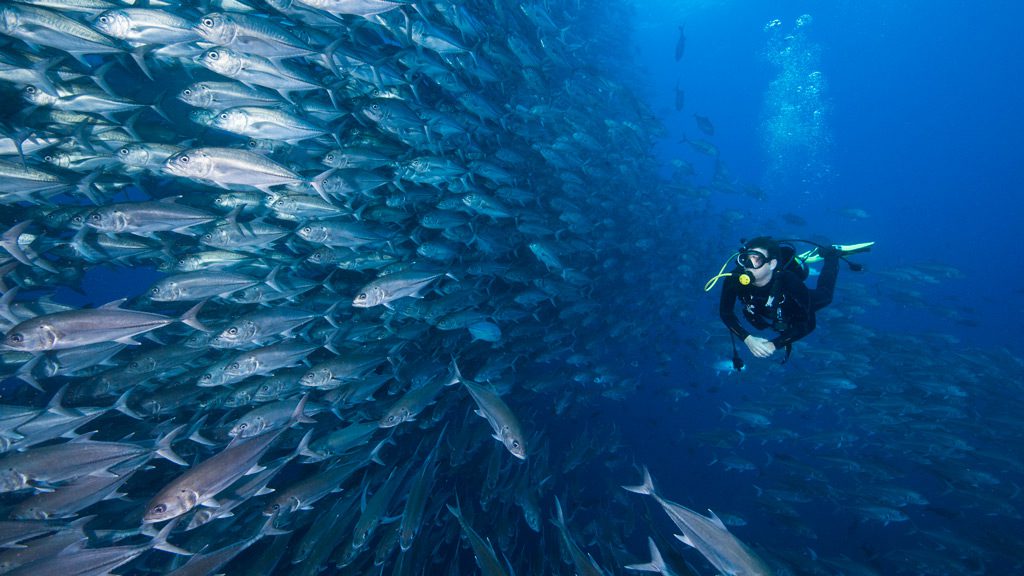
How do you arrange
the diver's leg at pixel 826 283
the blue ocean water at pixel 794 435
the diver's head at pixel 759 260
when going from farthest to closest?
1. the blue ocean water at pixel 794 435
2. the diver's leg at pixel 826 283
3. the diver's head at pixel 759 260

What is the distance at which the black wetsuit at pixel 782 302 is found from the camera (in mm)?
3941

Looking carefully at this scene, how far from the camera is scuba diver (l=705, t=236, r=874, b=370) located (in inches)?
155

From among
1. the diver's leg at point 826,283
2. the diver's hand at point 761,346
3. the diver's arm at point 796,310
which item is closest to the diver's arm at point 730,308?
the diver's hand at point 761,346

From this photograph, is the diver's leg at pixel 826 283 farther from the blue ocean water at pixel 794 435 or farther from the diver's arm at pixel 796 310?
the blue ocean water at pixel 794 435

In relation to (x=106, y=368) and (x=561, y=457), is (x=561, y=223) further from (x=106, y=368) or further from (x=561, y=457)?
(x=106, y=368)

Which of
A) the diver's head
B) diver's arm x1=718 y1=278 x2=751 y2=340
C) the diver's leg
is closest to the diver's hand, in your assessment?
diver's arm x1=718 y1=278 x2=751 y2=340

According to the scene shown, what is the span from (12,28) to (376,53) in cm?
310

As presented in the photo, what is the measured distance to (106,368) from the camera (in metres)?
4.76

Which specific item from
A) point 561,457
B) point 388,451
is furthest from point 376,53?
point 561,457

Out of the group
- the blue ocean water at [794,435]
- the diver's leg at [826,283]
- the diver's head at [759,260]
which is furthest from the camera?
the blue ocean water at [794,435]

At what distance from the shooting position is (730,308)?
4.46 meters

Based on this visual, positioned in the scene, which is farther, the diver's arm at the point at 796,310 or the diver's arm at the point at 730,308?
the diver's arm at the point at 730,308

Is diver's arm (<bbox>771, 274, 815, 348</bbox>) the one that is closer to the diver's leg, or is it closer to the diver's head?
the diver's head

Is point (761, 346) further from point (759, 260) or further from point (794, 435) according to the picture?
point (794, 435)
